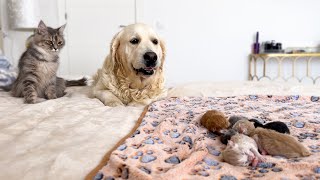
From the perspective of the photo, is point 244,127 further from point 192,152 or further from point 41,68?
point 41,68

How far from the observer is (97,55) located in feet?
12.6

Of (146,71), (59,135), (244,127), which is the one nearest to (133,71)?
(146,71)

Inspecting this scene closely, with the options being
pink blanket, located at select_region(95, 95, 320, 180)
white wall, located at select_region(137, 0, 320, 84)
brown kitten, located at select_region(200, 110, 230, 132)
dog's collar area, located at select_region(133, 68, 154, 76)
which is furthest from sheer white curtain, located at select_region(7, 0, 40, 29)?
brown kitten, located at select_region(200, 110, 230, 132)

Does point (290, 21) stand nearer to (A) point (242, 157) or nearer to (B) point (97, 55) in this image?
(B) point (97, 55)

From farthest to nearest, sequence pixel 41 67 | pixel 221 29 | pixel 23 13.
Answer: pixel 221 29, pixel 23 13, pixel 41 67

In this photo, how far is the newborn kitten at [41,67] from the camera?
5.37ft

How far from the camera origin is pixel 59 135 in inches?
34.8

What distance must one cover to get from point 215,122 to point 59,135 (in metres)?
0.46

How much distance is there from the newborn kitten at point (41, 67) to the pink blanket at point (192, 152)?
0.76 metres

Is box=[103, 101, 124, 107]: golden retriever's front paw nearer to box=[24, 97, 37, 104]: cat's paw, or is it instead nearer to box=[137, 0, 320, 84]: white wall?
box=[24, 97, 37, 104]: cat's paw

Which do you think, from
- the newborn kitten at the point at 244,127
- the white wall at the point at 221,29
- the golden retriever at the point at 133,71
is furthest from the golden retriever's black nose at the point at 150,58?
the white wall at the point at 221,29

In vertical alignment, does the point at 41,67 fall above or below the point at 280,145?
above

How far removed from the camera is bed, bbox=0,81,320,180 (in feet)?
2.07

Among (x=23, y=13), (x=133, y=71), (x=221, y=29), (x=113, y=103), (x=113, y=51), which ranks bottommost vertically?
(x=113, y=103)
